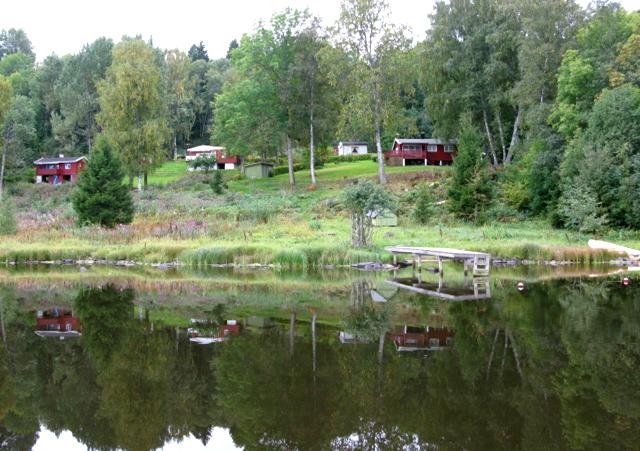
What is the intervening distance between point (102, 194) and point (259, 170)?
33034 mm

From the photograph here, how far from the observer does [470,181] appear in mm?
39875

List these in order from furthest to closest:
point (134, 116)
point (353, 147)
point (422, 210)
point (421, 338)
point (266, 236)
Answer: point (353, 147) → point (134, 116) → point (422, 210) → point (266, 236) → point (421, 338)

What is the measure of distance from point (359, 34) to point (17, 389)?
43.5 meters

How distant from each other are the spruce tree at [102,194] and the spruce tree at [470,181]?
1987cm

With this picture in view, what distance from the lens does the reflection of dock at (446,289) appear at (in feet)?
63.0

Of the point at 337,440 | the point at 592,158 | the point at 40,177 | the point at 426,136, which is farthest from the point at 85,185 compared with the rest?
the point at 426,136

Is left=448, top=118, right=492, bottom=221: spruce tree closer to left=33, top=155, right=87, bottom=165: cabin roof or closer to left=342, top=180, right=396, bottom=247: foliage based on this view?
left=342, top=180, right=396, bottom=247: foliage

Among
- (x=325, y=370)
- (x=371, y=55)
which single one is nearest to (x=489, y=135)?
(x=371, y=55)

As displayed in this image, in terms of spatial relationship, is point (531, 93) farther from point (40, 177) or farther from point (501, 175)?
point (40, 177)

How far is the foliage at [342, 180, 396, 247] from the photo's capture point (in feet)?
94.0

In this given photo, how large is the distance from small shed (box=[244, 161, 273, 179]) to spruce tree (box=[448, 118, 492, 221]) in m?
30.9

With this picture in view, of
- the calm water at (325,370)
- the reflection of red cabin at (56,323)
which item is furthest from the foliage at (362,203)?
the reflection of red cabin at (56,323)

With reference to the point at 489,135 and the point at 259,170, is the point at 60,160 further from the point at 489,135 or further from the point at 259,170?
the point at 489,135

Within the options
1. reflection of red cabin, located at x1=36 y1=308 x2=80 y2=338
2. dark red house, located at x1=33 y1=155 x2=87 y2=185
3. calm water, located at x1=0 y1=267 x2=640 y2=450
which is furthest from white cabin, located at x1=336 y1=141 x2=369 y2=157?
reflection of red cabin, located at x1=36 y1=308 x2=80 y2=338
